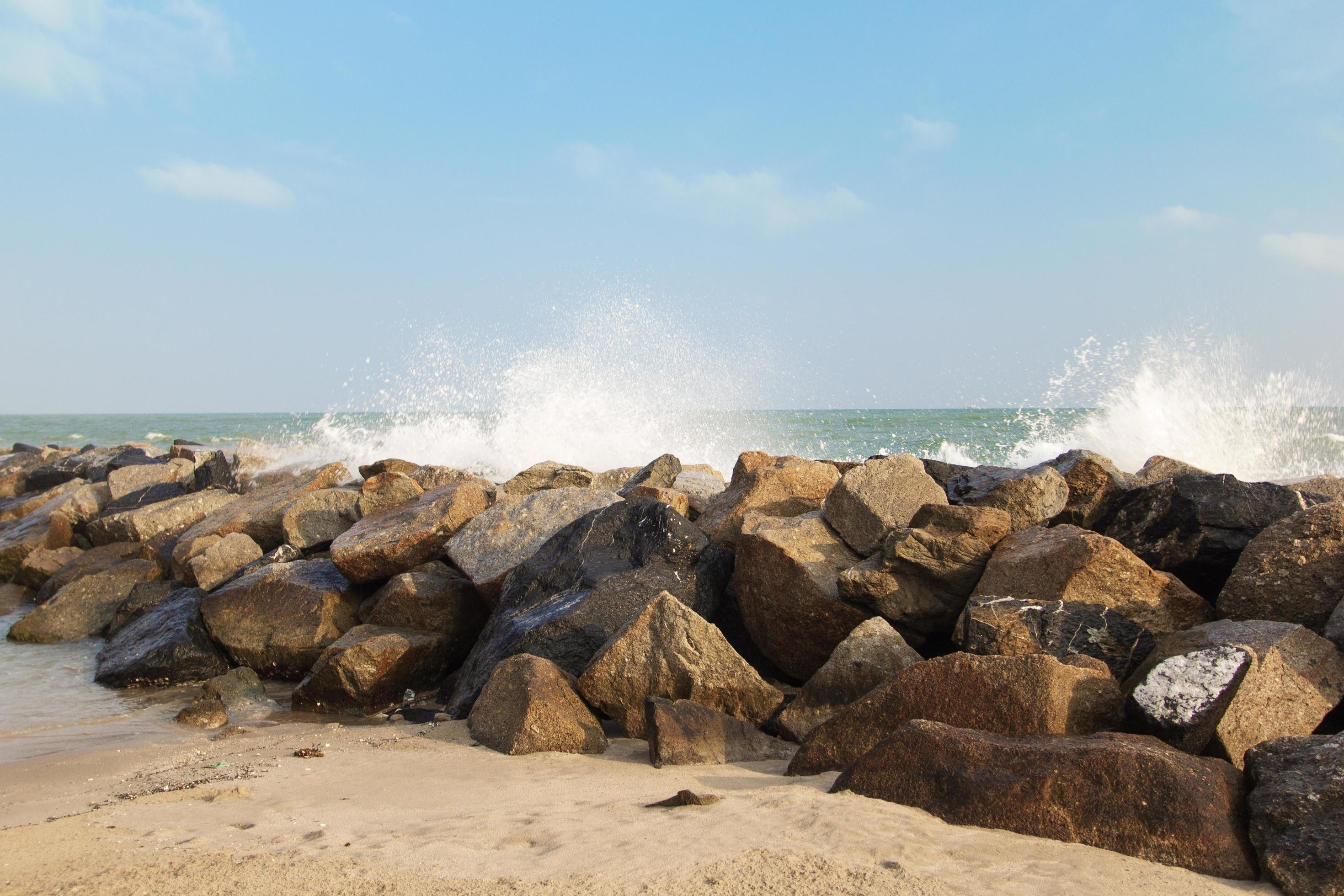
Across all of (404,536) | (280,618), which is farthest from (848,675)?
(280,618)

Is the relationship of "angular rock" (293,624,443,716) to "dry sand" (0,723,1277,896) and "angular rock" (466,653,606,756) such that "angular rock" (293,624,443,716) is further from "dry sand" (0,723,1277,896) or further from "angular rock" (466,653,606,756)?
"dry sand" (0,723,1277,896)

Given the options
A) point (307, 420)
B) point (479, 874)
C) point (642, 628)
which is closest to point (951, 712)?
point (642, 628)

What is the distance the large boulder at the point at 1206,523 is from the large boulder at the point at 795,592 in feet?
5.00

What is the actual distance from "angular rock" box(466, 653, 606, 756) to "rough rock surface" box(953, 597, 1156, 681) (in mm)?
1677

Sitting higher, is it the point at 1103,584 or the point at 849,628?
the point at 1103,584

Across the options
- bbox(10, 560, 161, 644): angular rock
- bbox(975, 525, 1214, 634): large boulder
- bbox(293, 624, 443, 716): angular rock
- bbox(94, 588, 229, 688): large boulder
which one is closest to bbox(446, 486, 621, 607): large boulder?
bbox(293, 624, 443, 716): angular rock

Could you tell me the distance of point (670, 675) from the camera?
4051 millimetres

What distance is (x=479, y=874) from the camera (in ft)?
8.07

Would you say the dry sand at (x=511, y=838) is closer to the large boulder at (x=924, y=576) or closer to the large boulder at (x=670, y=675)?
the large boulder at (x=670, y=675)

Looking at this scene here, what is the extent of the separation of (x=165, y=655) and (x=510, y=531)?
2290 millimetres

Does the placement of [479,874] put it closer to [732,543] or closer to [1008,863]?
[1008,863]

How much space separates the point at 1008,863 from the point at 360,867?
5.80 feet

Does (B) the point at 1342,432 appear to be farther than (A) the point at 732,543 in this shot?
Yes

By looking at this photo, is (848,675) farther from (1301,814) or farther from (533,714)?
(1301,814)
